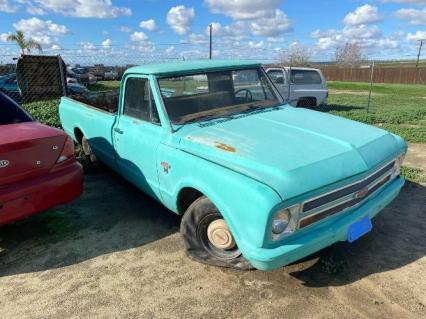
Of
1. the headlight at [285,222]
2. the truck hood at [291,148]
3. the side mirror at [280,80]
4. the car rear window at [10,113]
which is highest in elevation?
the side mirror at [280,80]

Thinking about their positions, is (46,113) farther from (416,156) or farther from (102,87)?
(102,87)

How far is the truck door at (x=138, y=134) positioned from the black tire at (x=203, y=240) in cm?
69

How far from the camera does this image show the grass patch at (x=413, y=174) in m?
5.25

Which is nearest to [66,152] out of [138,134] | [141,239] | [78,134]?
[138,134]

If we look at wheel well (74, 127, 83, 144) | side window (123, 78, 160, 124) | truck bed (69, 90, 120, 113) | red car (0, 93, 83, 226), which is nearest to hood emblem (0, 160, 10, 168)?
red car (0, 93, 83, 226)

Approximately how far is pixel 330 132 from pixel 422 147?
193 inches

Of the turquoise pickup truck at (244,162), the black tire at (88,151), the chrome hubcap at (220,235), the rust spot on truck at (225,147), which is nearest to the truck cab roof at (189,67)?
the turquoise pickup truck at (244,162)

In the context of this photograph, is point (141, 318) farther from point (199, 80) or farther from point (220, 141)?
point (199, 80)

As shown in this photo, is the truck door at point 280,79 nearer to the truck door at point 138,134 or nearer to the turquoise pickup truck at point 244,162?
the turquoise pickup truck at point 244,162

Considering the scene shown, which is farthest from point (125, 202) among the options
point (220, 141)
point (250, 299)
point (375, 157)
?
point (375, 157)

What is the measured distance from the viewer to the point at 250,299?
2871 mm

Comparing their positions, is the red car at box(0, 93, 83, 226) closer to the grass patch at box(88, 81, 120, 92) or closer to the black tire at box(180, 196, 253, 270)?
the black tire at box(180, 196, 253, 270)

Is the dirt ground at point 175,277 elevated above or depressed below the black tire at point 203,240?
below

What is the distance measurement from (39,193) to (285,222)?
2.39 metres
